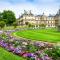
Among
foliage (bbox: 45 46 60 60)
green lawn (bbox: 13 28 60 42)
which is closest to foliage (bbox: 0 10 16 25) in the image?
green lawn (bbox: 13 28 60 42)

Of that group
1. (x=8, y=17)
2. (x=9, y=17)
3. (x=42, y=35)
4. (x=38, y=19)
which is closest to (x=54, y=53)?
(x=42, y=35)

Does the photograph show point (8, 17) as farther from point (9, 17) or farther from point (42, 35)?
point (42, 35)

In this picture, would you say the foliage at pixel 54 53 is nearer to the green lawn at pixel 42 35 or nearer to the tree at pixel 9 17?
the green lawn at pixel 42 35

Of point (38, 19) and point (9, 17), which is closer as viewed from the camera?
point (9, 17)

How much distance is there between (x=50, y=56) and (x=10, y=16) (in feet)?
421

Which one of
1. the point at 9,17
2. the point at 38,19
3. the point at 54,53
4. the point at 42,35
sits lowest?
the point at 42,35

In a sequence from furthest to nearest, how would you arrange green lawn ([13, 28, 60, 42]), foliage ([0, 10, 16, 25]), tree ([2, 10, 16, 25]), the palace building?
A: the palace building
tree ([2, 10, 16, 25])
foliage ([0, 10, 16, 25])
green lawn ([13, 28, 60, 42])

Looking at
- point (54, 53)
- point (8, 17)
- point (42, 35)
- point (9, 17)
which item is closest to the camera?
point (54, 53)

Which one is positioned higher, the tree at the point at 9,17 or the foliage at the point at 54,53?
the tree at the point at 9,17

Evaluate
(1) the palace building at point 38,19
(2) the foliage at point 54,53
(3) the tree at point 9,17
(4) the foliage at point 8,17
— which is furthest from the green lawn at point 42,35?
(1) the palace building at point 38,19

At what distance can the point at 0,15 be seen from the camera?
149500mm

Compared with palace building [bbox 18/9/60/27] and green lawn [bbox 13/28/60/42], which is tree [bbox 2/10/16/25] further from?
green lawn [bbox 13/28/60/42]

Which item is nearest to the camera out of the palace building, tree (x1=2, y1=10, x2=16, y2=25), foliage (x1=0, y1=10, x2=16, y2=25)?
foliage (x1=0, y1=10, x2=16, y2=25)

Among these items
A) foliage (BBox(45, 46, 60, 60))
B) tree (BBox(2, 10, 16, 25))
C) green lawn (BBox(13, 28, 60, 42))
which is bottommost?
green lawn (BBox(13, 28, 60, 42))
